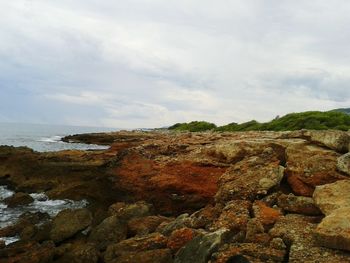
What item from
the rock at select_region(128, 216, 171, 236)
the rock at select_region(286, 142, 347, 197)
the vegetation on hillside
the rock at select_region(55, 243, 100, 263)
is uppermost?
the vegetation on hillside

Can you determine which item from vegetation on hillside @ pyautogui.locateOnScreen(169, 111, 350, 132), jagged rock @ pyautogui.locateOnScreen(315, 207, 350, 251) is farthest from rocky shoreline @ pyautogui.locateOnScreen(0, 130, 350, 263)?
vegetation on hillside @ pyautogui.locateOnScreen(169, 111, 350, 132)

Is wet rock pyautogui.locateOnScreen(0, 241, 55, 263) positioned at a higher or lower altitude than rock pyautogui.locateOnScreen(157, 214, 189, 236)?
lower

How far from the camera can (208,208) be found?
13.5m

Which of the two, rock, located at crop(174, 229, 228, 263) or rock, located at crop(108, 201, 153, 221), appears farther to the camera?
rock, located at crop(108, 201, 153, 221)

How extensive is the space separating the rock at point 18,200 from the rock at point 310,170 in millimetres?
13351

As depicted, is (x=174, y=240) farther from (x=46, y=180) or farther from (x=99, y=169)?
(x=46, y=180)

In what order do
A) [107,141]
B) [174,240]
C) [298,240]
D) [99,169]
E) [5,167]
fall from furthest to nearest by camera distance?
[107,141] → [5,167] → [99,169] → [174,240] → [298,240]

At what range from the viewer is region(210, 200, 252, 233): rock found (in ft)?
38.4

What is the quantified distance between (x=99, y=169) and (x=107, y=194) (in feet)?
8.18

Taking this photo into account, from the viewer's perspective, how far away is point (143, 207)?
645 inches

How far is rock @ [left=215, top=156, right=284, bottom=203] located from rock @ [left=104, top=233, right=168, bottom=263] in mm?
3057

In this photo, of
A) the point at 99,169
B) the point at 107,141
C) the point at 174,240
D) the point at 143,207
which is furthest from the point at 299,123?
the point at 174,240

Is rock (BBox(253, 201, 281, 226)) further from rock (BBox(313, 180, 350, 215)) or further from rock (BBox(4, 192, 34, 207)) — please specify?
rock (BBox(4, 192, 34, 207))

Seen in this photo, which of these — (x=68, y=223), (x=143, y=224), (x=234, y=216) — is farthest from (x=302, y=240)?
(x=68, y=223)
